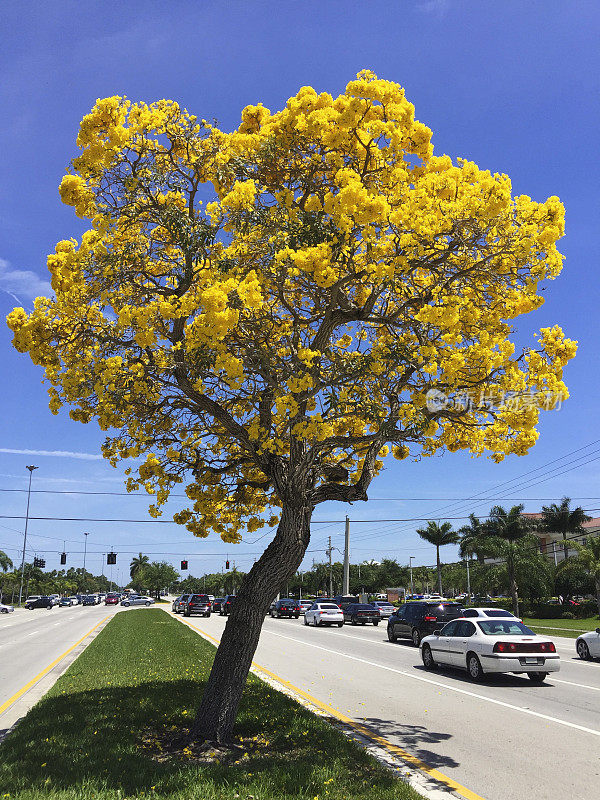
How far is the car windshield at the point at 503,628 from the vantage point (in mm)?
14125

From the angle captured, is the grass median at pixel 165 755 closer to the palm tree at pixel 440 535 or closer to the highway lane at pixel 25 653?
the highway lane at pixel 25 653

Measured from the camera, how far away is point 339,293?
7.80m

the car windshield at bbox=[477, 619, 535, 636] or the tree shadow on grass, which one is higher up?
the car windshield at bbox=[477, 619, 535, 636]

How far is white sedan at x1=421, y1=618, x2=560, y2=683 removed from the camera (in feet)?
44.2

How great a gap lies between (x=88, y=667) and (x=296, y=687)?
16.7 ft

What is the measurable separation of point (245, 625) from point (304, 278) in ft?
13.7

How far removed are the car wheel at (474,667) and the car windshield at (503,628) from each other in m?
0.62

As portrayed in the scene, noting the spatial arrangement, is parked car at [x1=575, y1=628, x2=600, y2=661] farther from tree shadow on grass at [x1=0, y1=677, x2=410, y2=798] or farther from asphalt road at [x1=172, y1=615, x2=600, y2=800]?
tree shadow on grass at [x1=0, y1=677, x2=410, y2=798]

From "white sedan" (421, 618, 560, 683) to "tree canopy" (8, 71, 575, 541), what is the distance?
7040mm

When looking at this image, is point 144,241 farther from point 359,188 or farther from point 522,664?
point 522,664

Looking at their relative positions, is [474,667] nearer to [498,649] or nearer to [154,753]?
[498,649]

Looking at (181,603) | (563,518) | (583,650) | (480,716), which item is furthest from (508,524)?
(480,716)

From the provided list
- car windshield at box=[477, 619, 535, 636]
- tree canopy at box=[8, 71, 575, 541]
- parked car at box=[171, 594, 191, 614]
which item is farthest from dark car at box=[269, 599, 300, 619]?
tree canopy at box=[8, 71, 575, 541]

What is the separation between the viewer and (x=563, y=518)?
64.8m
